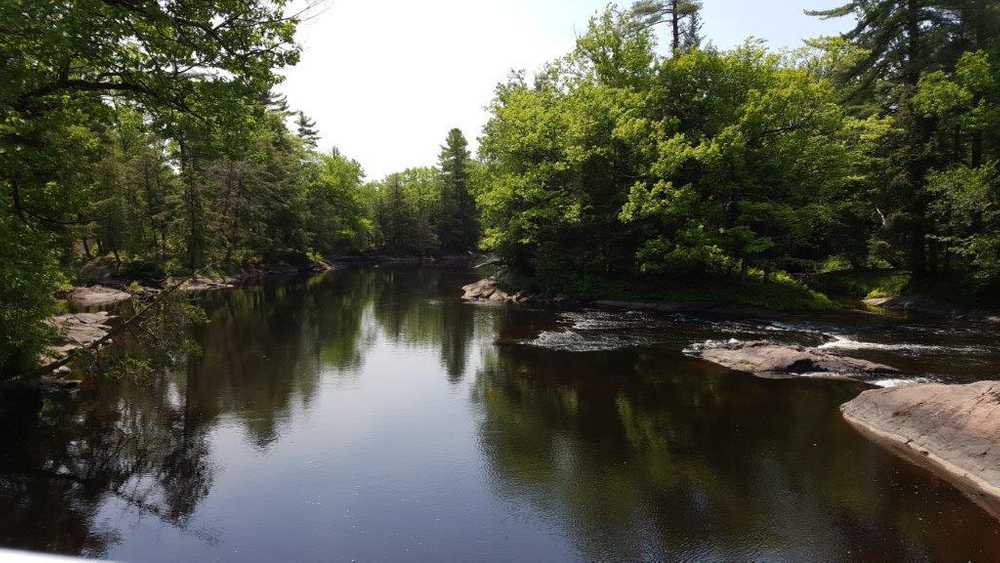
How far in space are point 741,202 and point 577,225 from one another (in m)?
9.87

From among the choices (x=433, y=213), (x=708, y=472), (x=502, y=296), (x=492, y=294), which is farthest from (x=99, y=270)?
(x=433, y=213)

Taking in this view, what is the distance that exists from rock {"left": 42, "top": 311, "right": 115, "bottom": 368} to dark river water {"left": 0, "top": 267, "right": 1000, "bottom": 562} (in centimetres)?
163

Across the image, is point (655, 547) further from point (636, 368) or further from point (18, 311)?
point (18, 311)

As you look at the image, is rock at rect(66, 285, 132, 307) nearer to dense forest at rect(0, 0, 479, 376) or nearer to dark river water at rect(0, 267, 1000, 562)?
dense forest at rect(0, 0, 479, 376)

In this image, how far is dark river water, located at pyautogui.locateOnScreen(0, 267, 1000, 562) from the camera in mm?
8930

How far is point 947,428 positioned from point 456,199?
77.6 m

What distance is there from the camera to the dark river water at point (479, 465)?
8.93m

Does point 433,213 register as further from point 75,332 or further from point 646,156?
point 75,332

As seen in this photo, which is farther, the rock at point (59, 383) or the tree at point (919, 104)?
the tree at point (919, 104)

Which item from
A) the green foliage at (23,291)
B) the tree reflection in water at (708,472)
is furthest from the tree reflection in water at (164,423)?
the tree reflection in water at (708,472)

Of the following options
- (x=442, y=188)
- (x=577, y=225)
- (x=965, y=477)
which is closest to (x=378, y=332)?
(x=577, y=225)

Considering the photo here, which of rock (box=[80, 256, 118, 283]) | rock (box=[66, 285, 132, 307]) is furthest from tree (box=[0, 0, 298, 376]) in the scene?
A: rock (box=[80, 256, 118, 283])

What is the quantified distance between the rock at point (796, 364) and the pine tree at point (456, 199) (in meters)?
68.2

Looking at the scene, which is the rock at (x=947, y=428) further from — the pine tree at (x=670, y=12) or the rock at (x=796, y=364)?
the pine tree at (x=670, y=12)
